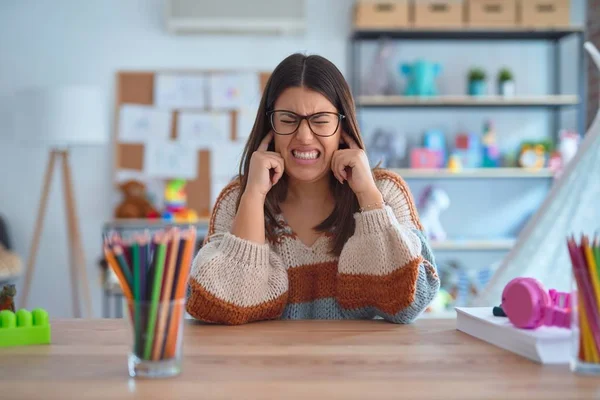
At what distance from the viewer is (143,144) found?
4.16 meters

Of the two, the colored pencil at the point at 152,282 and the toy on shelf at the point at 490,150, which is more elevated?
the toy on shelf at the point at 490,150

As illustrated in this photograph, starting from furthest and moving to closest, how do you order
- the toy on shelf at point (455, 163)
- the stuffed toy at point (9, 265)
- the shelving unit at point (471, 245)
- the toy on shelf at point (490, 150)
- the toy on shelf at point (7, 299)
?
the toy on shelf at point (490, 150) → the toy on shelf at point (455, 163) → the shelving unit at point (471, 245) → the stuffed toy at point (9, 265) → the toy on shelf at point (7, 299)

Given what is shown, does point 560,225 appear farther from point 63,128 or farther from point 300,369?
point 63,128

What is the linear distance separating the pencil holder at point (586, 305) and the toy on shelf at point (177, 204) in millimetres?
3260

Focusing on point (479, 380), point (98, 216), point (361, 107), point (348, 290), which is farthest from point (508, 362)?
point (98, 216)

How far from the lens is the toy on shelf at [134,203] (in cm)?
399

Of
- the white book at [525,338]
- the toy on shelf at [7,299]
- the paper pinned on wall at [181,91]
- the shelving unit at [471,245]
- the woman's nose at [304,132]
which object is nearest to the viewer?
the white book at [525,338]

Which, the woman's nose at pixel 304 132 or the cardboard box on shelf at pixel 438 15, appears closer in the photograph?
the woman's nose at pixel 304 132

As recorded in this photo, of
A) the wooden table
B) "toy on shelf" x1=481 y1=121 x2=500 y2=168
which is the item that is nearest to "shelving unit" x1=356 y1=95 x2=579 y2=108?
"toy on shelf" x1=481 y1=121 x2=500 y2=168

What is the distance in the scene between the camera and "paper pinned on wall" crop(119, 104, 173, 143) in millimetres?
4141

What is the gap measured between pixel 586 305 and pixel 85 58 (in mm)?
3712

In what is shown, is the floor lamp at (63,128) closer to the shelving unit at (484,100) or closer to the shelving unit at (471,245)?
the shelving unit at (484,100)

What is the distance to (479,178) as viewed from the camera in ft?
13.7

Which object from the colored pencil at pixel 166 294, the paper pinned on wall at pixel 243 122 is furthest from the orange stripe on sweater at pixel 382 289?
the paper pinned on wall at pixel 243 122
